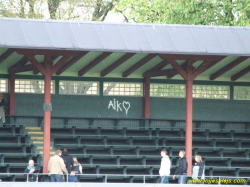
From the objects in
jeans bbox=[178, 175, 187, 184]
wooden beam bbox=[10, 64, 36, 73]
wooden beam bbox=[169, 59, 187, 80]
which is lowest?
jeans bbox=[178, 175, 187, 184]

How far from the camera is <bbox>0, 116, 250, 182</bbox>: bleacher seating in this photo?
65.7 feet

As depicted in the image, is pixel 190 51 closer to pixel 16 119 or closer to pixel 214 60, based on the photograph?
pixel 214 60

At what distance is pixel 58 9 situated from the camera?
37.2 metres

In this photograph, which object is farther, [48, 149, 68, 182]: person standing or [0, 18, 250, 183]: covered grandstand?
[0, 18, 250, 183]: covered grandstand

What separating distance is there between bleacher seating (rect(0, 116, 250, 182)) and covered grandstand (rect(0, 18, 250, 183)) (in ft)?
0.12

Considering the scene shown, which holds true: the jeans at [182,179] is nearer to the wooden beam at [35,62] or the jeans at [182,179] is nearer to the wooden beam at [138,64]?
the wooden beam at [138,64]

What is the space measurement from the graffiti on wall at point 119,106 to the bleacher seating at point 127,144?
420mm

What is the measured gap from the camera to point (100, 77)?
74.3ft

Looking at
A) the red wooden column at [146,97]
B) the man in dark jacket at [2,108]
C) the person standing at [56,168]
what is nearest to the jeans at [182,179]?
the person standing at [56,168]

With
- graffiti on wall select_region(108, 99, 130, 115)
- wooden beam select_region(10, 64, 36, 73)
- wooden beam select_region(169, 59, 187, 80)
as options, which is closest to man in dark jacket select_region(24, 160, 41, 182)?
wooden beam select_region(10, 64, 36, 73)

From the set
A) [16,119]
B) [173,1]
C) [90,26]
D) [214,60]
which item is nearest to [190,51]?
[214,60]

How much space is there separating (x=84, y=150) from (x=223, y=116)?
6.07m

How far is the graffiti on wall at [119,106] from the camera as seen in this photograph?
22828mm

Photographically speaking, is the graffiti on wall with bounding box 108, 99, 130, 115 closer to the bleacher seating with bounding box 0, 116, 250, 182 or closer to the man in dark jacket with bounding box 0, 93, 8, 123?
the bleacher seating with bounding box 0, 116, 250, 182
